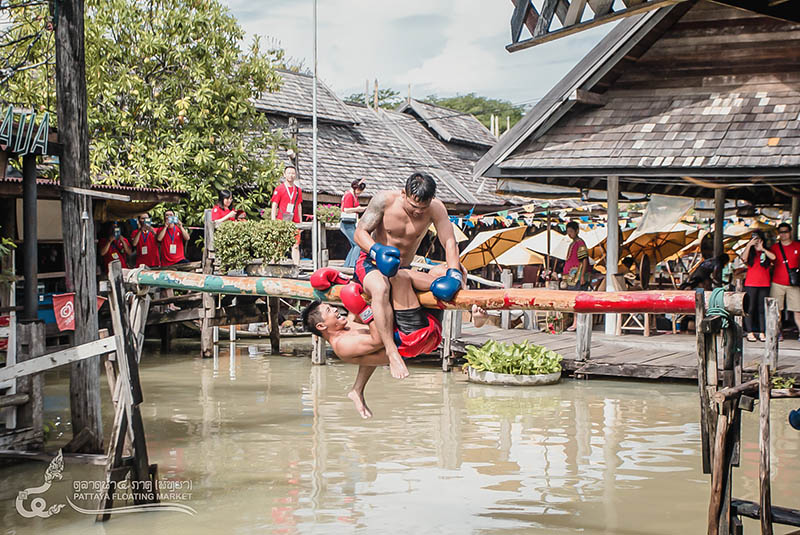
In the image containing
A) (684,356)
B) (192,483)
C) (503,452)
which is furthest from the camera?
(684,356)

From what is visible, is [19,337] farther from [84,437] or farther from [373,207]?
[373,207]

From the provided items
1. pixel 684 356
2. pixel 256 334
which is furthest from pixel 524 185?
pixel 256 334

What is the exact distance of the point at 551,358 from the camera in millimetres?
14578

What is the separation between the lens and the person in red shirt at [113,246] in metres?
15.4

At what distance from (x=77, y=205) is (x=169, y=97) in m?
10.3

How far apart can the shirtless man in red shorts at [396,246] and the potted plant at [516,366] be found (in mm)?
8020

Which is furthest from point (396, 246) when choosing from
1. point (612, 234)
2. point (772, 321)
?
point (612, 234)

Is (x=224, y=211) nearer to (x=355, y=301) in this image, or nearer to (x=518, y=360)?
(x=518, y=360)

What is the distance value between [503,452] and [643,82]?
25.2 ft

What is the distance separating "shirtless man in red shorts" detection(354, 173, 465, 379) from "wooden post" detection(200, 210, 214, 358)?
9.97m

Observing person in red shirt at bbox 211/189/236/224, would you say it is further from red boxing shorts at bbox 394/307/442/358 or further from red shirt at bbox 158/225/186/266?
red boxing shorts at bbox 394/307/442/358

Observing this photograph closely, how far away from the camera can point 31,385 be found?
359 inches

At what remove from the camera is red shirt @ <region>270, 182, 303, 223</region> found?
16531 millimetres

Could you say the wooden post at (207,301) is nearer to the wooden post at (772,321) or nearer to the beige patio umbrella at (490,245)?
the beige patio umbrella at (490,245)
